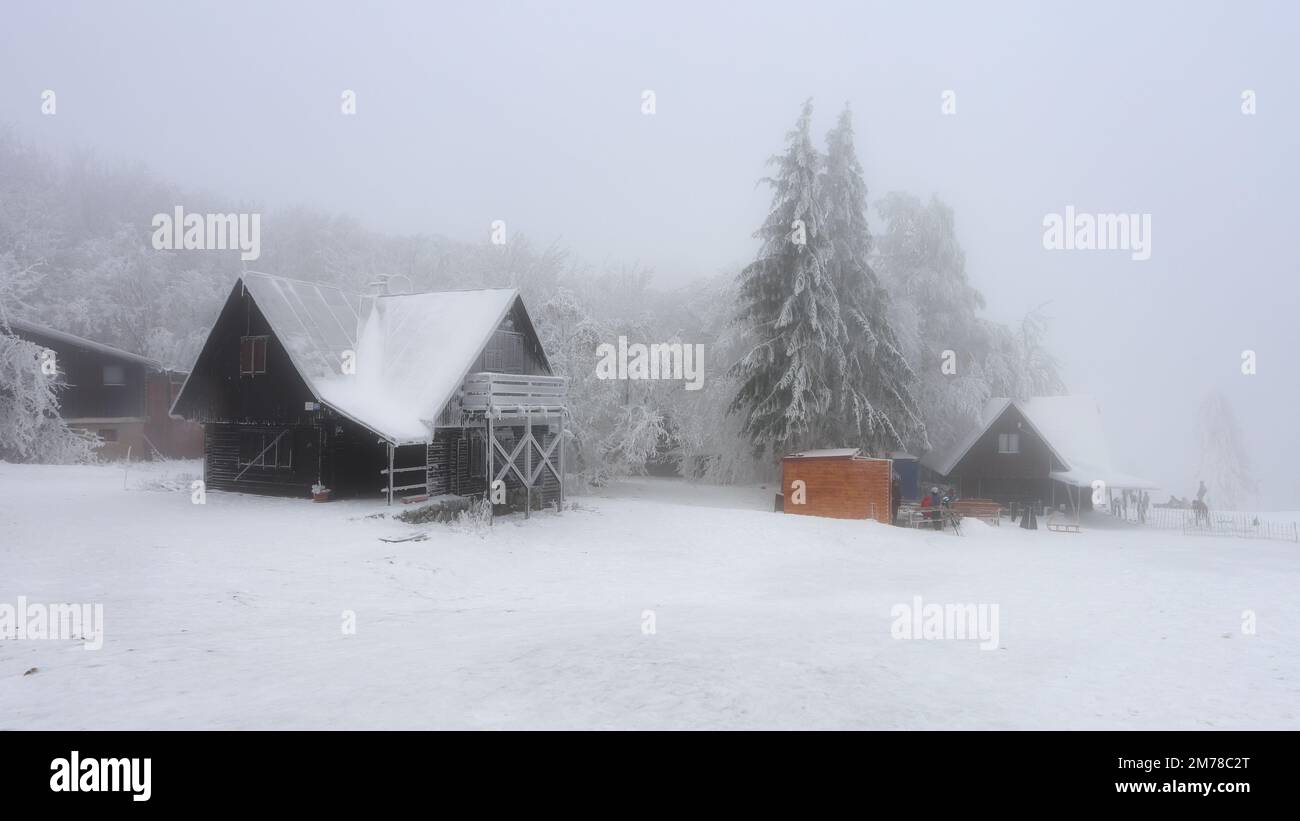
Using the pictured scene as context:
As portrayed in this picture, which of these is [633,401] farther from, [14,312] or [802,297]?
[14,312]

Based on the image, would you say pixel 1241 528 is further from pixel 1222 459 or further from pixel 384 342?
pixel 384 342

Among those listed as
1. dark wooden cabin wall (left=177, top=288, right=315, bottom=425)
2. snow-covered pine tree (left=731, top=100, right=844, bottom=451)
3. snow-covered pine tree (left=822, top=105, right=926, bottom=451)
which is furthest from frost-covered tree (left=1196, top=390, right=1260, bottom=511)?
dark wooden cabin wall (left=177, top=288, right=315, bottom=425)

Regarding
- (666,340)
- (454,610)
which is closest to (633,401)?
(666,340)

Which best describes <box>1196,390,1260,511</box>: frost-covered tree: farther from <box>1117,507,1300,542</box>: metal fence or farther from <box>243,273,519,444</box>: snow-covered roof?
<box>243,273,519,444</box>: snow-covered roof

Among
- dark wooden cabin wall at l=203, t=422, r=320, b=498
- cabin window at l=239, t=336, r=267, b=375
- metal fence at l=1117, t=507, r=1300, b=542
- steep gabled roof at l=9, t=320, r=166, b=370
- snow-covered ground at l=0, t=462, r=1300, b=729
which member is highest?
steep gabled roof at l=9, t=320, r=166, b=370

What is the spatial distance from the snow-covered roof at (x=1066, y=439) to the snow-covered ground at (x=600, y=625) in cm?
1244

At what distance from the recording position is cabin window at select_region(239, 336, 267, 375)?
28.3 metres

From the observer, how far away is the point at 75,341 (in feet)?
140

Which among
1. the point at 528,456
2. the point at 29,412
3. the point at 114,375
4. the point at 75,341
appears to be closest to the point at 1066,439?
the point at 528,456

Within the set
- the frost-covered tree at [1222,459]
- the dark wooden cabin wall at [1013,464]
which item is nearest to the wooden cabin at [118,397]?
the dark wooden cabin wall at [1013,464]

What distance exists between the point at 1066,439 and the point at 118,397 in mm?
51002

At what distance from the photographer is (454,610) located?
15.2 metres

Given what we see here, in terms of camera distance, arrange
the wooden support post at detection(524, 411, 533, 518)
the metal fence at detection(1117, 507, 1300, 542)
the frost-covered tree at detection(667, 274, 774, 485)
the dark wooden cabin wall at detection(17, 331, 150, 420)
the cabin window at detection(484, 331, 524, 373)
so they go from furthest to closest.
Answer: the dark wooden cabin wall at detection(17, 331, 150, 420), the frost-covered tree at detection(667, 274, 774, 485), the metal fence at detection(1117, 507, 1300, 542), the cabin window at detection(484, 331, 524, 373), the wooden support post at detection(524, 411, 533, 518)

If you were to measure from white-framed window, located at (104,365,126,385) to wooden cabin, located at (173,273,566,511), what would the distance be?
1931 cm
